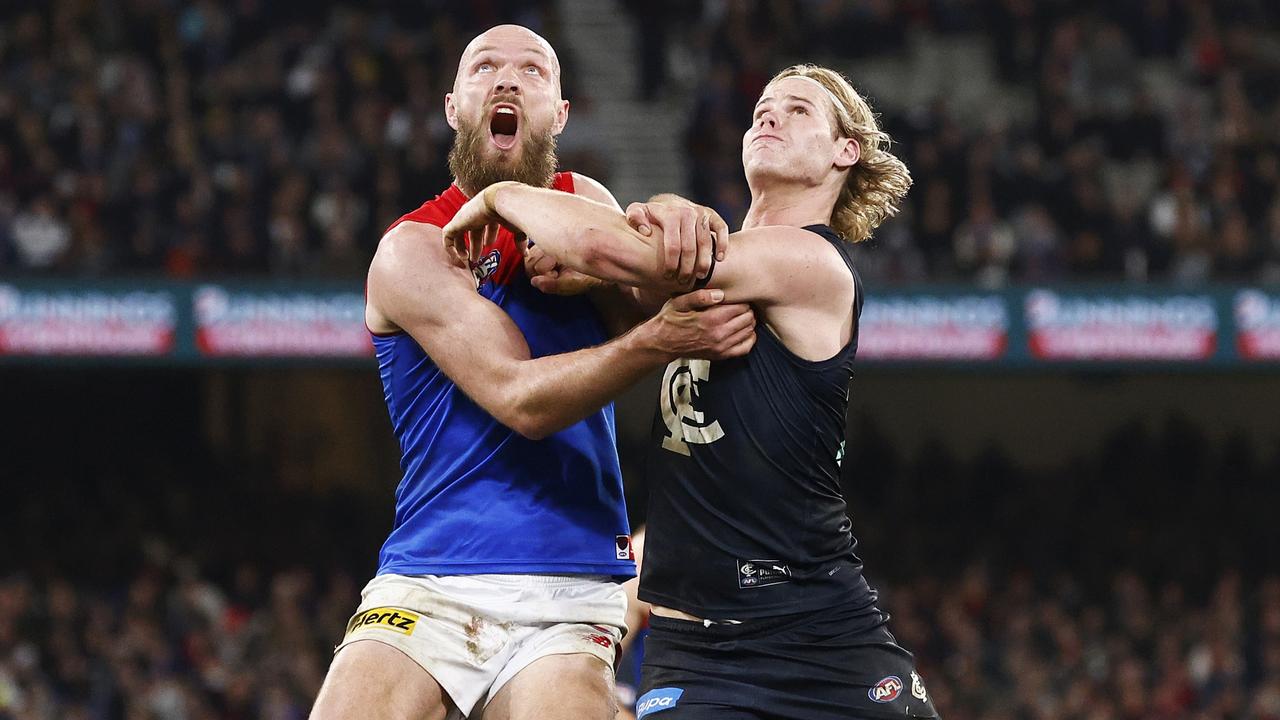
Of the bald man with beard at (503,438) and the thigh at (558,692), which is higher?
the bald man with beard at (503,438)

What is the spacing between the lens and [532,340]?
492cm

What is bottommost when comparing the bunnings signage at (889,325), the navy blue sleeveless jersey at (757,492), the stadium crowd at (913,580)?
the stadium crowd at (913,580)

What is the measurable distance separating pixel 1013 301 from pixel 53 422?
36.1 feet

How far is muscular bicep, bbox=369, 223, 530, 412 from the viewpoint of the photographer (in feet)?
15.2

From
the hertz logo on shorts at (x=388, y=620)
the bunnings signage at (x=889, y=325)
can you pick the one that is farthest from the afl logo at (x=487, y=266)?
the bunnings signage at (x=889, y=325)

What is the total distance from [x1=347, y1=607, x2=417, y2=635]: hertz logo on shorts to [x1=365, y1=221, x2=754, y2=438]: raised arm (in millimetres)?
611

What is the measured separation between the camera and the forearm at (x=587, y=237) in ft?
14.7

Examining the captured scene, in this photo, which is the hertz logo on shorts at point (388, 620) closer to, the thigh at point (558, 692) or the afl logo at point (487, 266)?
the thigh at point (558, 692)

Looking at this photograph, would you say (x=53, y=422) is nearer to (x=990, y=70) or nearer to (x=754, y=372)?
(x=990, y=70)

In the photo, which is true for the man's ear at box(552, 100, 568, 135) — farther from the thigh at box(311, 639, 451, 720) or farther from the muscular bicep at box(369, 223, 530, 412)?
the thigh at box(311, 639, 451, 720)

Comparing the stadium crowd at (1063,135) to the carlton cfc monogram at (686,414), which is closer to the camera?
the carlton cfc monogram at (686,414)

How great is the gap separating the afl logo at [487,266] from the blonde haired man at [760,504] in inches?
8.0

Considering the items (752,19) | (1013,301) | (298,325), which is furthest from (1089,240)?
(298,325)

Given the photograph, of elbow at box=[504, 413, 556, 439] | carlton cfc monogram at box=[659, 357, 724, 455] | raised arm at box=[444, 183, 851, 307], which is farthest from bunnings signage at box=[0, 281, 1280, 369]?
elbow at box=[504, 413, 556, 439]
